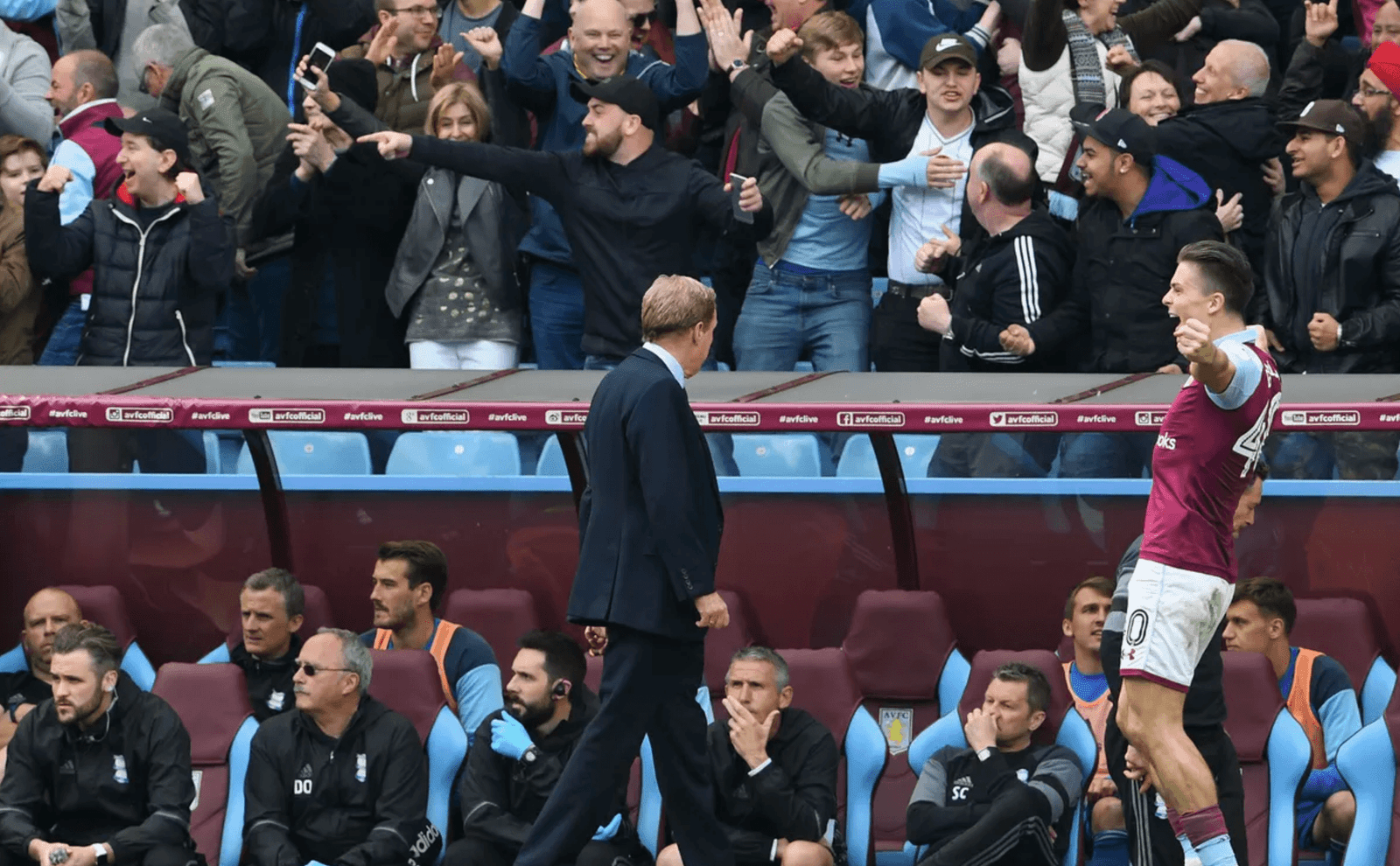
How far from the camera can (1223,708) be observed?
Result: 24.7 feet

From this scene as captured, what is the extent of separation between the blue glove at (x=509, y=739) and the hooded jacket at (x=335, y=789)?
11.4 inches

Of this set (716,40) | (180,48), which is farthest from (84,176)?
(716,40)

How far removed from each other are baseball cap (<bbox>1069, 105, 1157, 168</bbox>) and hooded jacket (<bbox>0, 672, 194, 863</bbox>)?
4.47 meters

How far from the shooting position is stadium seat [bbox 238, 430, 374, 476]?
10.2m

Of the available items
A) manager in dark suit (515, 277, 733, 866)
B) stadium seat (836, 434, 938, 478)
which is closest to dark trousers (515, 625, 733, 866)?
manager in dark suit (515, 277, 733, 866)

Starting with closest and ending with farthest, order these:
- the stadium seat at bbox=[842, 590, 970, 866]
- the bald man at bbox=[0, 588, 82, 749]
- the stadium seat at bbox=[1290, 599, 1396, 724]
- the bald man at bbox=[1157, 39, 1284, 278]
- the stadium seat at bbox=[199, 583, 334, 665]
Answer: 1. the stadium seat at bbox=[1290, 599, 1396, 724]
2. the stadium seat at bbox=[842, 590, 970, 866]
3. the bald man at bbox=[0, 588, 82, 749]
4. the stadium seat at bbox=[199, 583, 334, 665]
5. the bald man at bbox=[1157, 39, 1284, 278]

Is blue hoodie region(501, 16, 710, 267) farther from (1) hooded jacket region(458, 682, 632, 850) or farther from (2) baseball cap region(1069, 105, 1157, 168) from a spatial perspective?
(1) hooded jacket region(458, 682, 632, 850)

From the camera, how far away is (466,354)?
11.3 m

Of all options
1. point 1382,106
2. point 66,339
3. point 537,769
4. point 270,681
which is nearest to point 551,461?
point 270,681

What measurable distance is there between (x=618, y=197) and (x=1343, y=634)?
373cm

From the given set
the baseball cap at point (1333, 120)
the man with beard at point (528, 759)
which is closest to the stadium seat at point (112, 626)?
the man with beard at point (528, 759)

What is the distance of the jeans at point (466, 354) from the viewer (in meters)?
11.2

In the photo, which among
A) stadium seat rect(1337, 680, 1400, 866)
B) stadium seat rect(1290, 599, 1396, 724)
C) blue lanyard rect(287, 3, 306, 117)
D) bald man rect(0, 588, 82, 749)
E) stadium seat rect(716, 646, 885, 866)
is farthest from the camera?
blue lanyard rect(287, 3, 306, 117)

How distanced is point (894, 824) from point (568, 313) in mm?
3196
